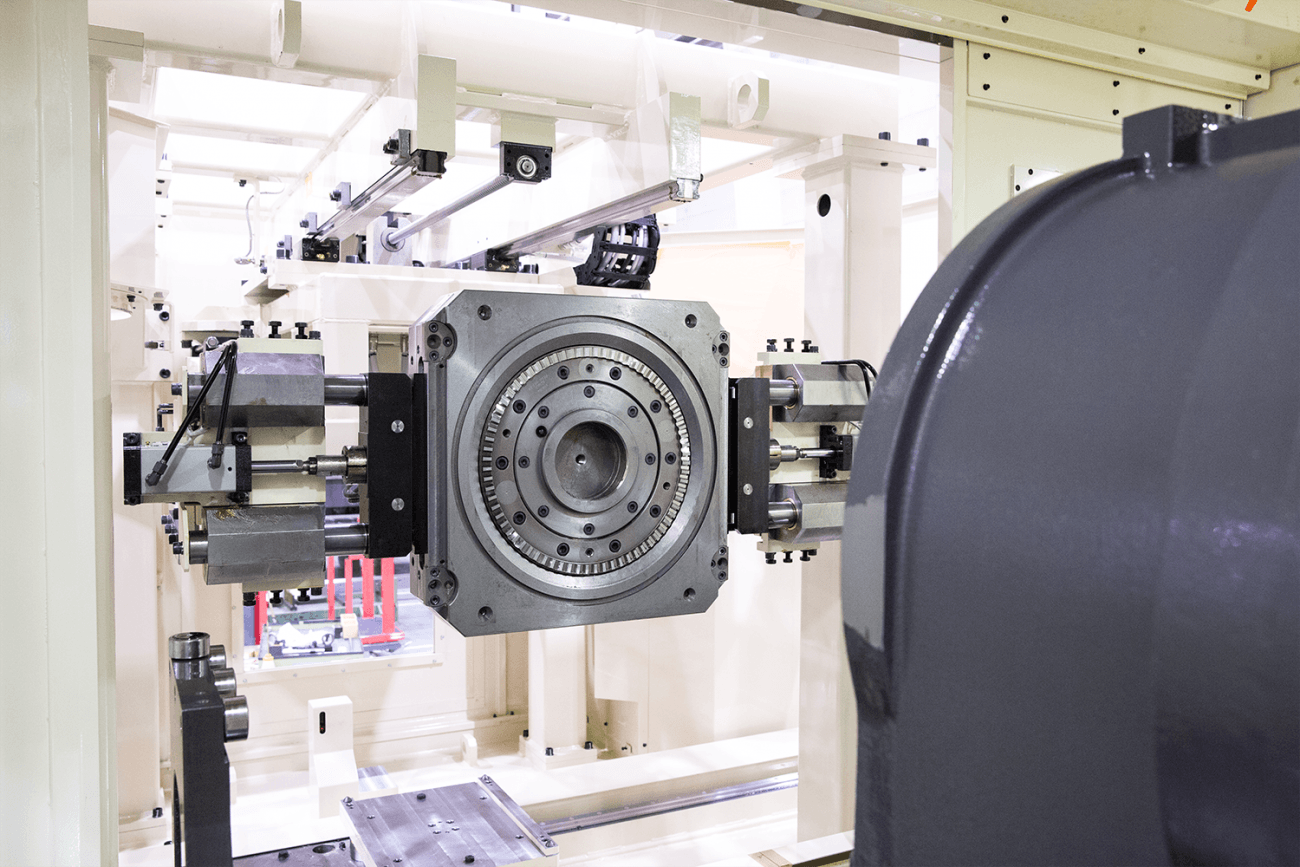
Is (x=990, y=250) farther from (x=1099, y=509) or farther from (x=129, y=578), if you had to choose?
(x=129, y=578)

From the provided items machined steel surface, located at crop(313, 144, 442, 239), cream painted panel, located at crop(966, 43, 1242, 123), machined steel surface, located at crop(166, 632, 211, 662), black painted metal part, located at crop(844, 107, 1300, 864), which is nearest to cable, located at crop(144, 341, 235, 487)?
machined steel surface, located at crop(166, 632, 211, 662)

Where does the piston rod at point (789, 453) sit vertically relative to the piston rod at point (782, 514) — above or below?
above

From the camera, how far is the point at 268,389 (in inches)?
53.7

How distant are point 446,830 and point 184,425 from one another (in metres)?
0.91

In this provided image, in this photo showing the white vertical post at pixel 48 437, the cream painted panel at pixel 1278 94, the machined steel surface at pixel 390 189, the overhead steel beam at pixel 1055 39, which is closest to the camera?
the white vertical post at pixel 48 437

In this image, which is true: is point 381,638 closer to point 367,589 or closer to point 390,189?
point 367,589

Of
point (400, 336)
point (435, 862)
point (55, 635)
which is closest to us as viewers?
point (55, 635)

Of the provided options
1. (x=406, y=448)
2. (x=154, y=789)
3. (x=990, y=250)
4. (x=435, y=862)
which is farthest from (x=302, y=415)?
(x=154, y=789)

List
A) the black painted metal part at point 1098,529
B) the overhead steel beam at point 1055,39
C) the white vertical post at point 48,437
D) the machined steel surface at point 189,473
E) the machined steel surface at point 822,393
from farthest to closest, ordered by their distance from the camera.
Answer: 1. the machined steel surface at point 822,393
2. the overhead steel beam at point 1055,39
3. the machined steel surface at point 189,473
4. the white vertical post at point 48,437
5. the black painted metal part at point 1098,529

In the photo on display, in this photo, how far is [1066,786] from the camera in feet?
1.06

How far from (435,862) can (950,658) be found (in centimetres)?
150

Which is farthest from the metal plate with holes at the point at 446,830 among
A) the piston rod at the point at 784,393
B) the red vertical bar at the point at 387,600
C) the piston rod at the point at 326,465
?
the red vertical bar at the point at 387,600

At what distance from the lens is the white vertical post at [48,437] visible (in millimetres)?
1072

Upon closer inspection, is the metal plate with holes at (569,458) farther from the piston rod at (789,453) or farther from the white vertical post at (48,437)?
the white vertical post at (48,437)
